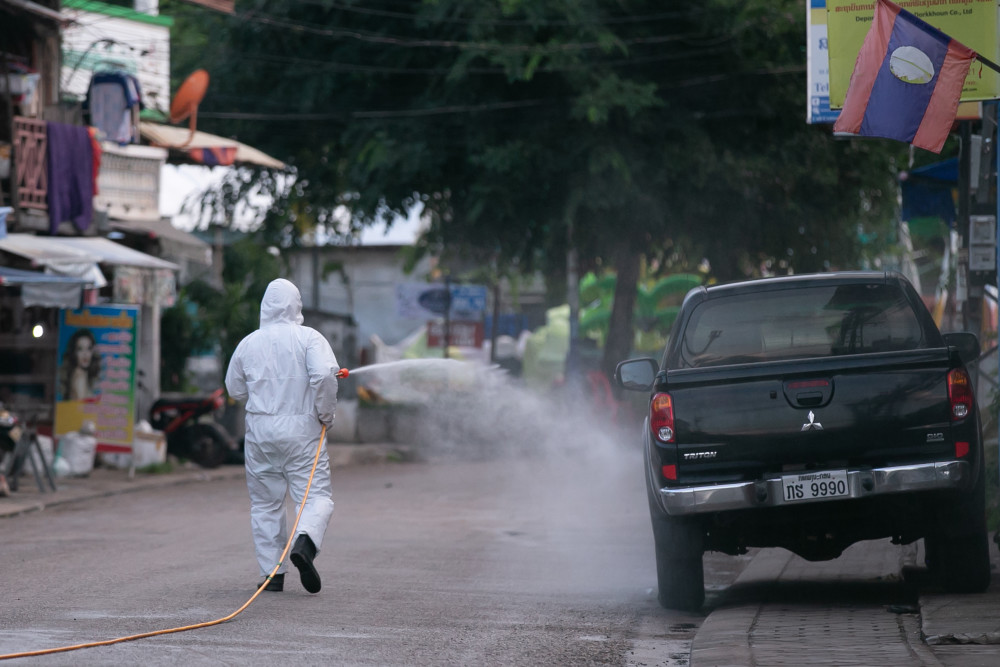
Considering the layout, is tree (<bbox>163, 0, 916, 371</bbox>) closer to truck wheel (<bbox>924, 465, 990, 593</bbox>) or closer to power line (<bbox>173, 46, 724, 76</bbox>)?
power line (<bbox>173, 46, 724, 76</bbox>)

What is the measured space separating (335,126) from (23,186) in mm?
9747

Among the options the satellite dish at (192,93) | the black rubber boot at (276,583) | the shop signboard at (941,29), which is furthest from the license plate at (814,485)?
the satellite dish at (192,93)

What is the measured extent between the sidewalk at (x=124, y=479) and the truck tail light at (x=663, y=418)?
29.0ft

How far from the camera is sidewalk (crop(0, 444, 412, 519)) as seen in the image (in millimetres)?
15773

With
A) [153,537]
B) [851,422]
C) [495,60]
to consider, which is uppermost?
[495,60]

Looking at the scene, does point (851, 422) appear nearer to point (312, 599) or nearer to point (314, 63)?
point (312, 599)

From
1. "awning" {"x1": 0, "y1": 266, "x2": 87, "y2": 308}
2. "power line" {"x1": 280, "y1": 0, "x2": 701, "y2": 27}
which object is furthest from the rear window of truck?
"power line" {"x1": 280, "y1": 0, "x2": 701, "y2": 27}

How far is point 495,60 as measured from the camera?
2327cm

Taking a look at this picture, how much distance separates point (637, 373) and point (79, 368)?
12495mm

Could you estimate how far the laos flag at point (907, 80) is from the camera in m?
9.16

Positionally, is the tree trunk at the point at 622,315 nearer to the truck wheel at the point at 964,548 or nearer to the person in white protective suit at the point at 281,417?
the person in white protective suit at the point at 281,417

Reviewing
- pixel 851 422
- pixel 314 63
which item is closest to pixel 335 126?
pixel 314 63

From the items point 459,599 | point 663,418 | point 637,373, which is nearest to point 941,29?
point 637,373

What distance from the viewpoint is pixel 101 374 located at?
19547 mm
